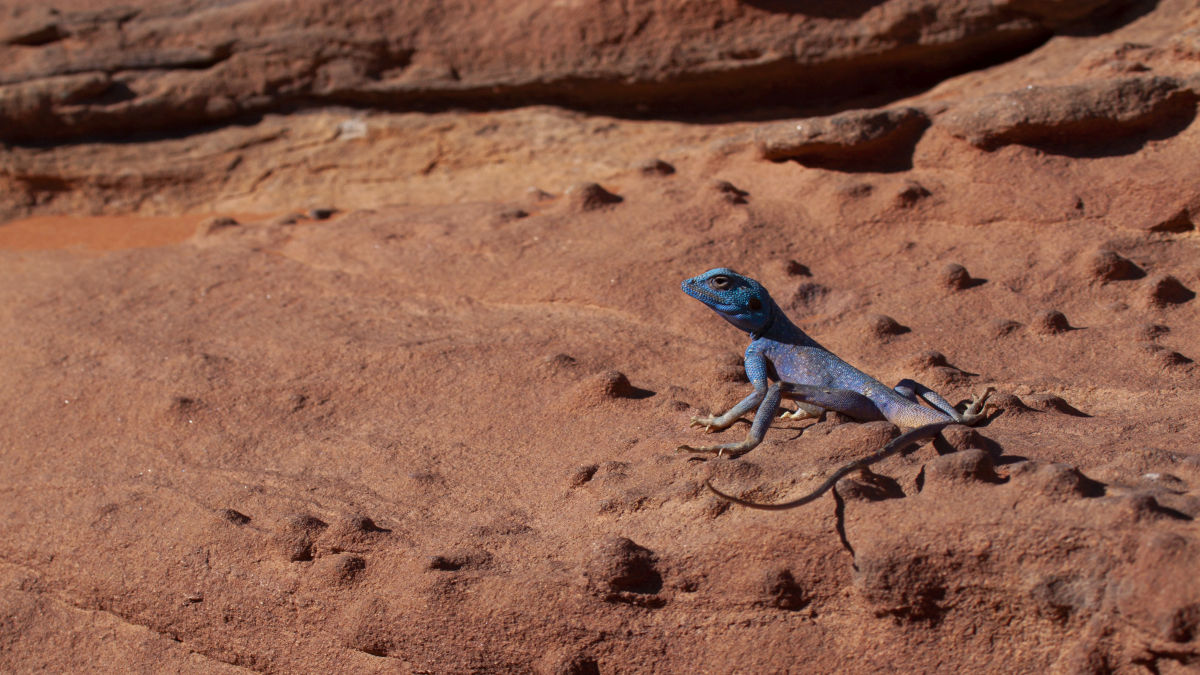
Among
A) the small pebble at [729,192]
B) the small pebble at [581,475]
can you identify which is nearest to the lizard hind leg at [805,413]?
the small pebble at [581,475]

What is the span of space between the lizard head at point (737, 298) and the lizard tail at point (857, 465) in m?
0.98

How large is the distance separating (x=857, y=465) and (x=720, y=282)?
1.26m

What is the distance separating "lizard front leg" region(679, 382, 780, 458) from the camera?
3658 millimetres

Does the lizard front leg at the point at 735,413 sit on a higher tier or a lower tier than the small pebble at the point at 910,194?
lower

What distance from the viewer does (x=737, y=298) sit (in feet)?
13.6

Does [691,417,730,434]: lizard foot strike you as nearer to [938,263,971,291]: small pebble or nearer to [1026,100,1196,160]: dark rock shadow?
[938,263,971,291]: small pebble

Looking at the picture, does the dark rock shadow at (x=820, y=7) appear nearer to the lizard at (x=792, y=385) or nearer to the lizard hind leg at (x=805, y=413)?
the lizard at (x=792, y=385)

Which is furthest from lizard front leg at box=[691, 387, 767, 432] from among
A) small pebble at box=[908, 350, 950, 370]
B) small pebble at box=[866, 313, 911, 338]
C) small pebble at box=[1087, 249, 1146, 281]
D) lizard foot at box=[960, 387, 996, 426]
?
small pebble at box=[1087, 249, 1146, 281]

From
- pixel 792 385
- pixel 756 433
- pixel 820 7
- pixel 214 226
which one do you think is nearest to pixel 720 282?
pixel 792 385

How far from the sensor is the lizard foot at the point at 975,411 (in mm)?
3742

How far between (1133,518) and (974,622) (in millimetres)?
523

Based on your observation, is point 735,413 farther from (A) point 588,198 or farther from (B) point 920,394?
(A) point 588,198

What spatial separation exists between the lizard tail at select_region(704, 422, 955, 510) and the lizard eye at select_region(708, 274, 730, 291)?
1046 millimetres

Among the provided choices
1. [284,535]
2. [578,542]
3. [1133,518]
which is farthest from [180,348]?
[1133,518]
